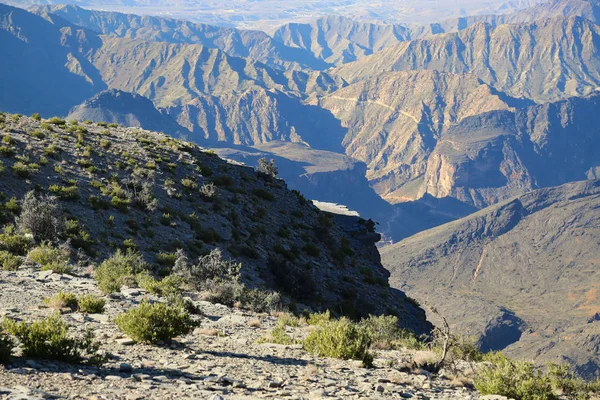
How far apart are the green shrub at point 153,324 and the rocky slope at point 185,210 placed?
991cm

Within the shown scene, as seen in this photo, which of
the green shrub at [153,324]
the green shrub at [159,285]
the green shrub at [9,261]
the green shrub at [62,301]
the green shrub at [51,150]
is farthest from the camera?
the green shrub at [51,150]

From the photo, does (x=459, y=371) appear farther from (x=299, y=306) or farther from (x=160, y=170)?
(x=160, y=170)

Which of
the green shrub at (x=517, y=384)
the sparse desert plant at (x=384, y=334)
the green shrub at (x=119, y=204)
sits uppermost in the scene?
the green shrub at (x=119, y=204)

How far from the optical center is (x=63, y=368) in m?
10.3

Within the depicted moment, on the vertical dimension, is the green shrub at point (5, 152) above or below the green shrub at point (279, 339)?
above

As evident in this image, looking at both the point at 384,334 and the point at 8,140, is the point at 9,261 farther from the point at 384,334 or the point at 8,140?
the point at 8,140

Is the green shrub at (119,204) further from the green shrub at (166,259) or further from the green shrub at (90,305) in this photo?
the green shrub at (90,305)

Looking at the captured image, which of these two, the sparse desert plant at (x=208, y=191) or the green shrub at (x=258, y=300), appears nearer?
the green shrub at (x=258, y=300)

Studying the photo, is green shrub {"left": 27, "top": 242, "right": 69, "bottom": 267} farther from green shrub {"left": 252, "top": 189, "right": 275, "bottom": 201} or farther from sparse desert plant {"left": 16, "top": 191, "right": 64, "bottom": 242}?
green shrub {"left": 252, "top": 189, "right": 275, "bottom": 201}

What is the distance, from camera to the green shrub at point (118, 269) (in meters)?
18.3

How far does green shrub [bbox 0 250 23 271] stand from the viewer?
19.6m

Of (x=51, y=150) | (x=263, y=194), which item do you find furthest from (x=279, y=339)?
(x=263, y=194)

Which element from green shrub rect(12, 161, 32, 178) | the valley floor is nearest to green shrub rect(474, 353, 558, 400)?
the valley floor

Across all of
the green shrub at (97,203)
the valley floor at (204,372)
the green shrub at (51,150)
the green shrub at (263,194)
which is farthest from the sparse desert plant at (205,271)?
the green shrub at (263,194)
